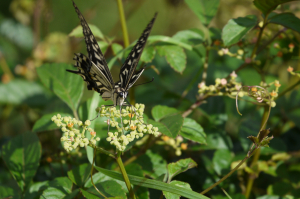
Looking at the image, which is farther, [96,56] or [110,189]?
[96,56]

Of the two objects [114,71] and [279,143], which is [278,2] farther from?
[114,71]

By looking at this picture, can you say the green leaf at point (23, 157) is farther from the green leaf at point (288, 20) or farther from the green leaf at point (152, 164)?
the green leaf at point (288, 20)

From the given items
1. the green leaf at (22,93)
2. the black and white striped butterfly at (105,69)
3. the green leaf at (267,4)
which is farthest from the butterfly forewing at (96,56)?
the green leaf at (22,93)

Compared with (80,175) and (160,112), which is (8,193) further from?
(160,112)

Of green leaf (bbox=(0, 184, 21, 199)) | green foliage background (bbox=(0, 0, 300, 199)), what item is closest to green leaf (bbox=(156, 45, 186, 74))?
green foliage background (bbox=(0, 0, 300, 199))

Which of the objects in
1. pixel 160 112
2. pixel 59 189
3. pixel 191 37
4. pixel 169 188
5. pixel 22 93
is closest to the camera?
pixel 169 188

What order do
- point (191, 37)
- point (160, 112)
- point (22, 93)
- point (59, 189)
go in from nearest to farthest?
point (59, 189), point (160, 112), point (191, 37), point (22, 93)

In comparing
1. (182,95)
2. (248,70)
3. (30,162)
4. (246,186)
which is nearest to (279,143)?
(246,186)

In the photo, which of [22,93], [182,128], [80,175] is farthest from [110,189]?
[22,93]
